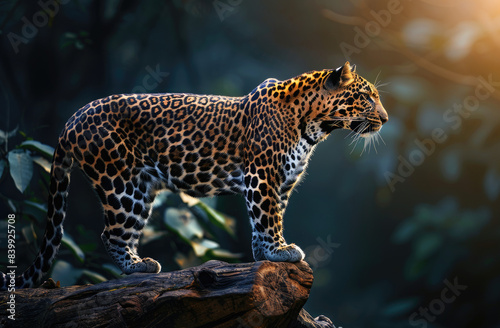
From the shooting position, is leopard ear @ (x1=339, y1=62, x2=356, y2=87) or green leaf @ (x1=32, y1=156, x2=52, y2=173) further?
green leaf @ (x1=32, y1=156, x2=52, y2=173)

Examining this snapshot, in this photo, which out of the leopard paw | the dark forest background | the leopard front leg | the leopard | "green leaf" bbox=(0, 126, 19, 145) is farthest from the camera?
the dark forest background

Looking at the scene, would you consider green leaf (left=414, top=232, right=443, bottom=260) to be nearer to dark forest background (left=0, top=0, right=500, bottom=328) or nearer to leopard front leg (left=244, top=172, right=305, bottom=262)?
dark forest background (left=0, top=0, right=500, bottom=328)

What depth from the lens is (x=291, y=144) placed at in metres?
4.49

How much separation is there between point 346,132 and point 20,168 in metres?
4.48

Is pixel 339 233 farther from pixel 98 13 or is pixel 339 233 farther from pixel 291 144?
pixel 98 13

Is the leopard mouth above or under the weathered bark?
above

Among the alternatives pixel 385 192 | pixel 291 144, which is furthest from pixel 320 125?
pixel 385 192

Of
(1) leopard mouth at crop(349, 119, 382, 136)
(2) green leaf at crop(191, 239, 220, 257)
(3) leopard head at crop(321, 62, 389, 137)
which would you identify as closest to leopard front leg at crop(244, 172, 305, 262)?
(3) leopard head at crop(321, 62, 389, 137)

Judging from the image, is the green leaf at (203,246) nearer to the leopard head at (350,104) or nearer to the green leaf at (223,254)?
the green leaf at (223,254)

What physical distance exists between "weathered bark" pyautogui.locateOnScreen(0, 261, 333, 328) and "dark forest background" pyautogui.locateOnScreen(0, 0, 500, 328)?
3454mm

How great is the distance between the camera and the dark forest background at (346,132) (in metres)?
7.52

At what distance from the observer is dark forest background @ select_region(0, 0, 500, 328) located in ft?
24.7

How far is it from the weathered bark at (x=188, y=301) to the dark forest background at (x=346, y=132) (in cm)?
345

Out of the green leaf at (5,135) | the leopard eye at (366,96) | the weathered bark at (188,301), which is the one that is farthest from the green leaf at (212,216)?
the leopard eye at (366,96)
